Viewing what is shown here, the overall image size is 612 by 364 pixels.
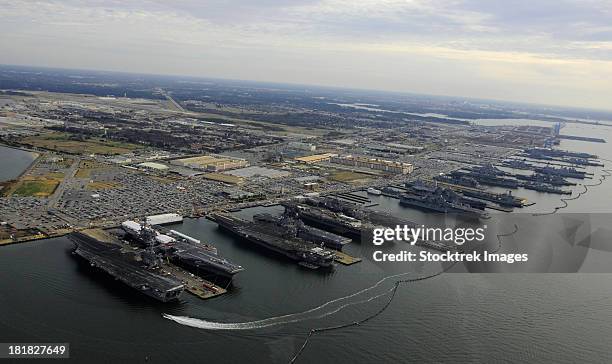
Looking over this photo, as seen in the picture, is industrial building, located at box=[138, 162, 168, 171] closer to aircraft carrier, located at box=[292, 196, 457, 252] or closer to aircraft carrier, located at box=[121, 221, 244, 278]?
aircraft carrier, located at box=[292, 196, 457, 252]

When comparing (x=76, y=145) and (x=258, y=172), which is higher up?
(x=76, y=145)

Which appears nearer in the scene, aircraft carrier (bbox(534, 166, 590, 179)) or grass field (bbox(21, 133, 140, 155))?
grass field (bbox(21, 133, 140, 155))

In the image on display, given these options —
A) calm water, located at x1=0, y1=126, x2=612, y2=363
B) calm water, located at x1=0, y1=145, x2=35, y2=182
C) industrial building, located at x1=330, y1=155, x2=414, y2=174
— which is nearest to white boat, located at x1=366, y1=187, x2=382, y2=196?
industrial building, located at x1=330, y1=155, x2=414, y2=174

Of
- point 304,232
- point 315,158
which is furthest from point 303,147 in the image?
point 304,232

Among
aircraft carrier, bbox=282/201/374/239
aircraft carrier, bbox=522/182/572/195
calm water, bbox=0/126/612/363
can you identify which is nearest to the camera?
calm water, bbox=0/126/612/363

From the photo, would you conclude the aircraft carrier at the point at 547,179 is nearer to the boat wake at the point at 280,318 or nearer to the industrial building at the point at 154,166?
the industrial building at the point at 154,166

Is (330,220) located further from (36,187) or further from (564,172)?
(564,172)

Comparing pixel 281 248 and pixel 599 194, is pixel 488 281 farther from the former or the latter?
pixel 599 194
